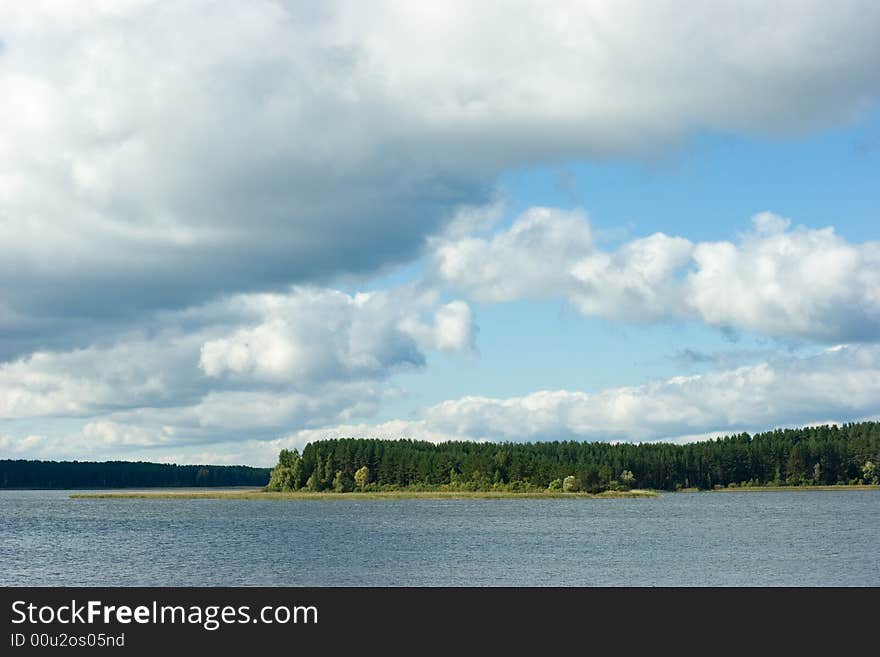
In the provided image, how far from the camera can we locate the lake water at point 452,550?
70.6 meters

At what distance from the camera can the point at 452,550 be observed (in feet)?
295

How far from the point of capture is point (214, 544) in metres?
101

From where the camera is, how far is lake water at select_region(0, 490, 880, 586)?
70625 mm

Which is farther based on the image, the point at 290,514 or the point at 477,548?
the point at 290,514
